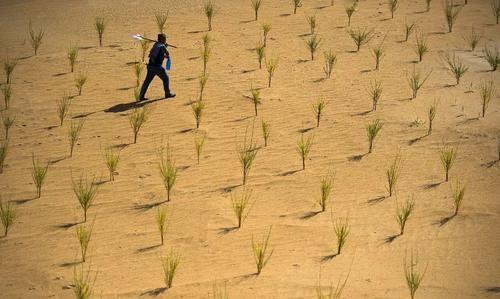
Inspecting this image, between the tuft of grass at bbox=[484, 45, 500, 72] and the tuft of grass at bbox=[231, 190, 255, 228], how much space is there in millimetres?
5922

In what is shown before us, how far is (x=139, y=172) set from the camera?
8.66m

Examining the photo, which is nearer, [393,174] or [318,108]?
[393,174]

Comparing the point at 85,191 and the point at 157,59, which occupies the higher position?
the point at 157,59

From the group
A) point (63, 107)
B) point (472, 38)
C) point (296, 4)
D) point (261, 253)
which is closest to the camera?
point (261, 253)

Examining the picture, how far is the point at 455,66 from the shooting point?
12023 millimetres

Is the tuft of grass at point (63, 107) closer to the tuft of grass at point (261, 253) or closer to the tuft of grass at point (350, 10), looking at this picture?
the tuft of grass at point (261, 253)

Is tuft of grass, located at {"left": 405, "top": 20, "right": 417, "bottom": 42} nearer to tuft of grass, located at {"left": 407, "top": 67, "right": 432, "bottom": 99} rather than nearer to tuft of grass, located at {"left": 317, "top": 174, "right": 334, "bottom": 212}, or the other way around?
tuft of grass, located at {"left": 407, "top": 67, "right": 432, "bottom": 99}

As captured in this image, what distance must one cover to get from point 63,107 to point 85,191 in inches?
90.8

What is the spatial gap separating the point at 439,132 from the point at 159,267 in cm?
487

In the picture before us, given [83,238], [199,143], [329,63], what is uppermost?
[329,63]

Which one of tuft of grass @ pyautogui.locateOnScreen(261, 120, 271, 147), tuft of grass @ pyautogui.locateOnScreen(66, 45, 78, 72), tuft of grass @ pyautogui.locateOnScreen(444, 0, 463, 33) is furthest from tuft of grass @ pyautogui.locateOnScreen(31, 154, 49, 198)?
tuft of grass @ pyautogui.locateOnScreen(444, 0, 463, 33)

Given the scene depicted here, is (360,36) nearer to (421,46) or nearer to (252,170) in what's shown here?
(421,46)

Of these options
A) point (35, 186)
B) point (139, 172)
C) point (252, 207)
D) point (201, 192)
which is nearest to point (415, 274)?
point (252, 207)

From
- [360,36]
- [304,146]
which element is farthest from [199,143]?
[360,36]
